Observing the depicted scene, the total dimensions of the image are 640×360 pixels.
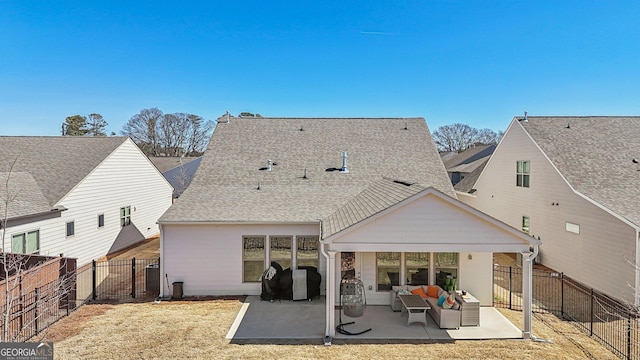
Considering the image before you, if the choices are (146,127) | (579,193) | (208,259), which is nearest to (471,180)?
(579,193)

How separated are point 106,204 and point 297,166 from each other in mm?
10998

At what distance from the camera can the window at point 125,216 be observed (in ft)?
62.5

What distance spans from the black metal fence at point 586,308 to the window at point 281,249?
719 cm

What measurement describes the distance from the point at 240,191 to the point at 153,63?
44.0 feet

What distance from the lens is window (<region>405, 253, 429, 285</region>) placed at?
35.4 ft

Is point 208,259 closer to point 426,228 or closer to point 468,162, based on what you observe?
point 426,228

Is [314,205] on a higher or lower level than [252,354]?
higher

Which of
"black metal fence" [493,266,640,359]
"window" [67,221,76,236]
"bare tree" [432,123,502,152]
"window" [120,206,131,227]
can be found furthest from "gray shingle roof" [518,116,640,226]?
"bare tree" [432,123,502,152]

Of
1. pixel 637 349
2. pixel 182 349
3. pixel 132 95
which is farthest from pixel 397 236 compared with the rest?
pixel 132 95

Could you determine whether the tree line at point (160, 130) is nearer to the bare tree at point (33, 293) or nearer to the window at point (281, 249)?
the bare tree at point (33, 293)

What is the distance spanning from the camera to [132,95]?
92.0 ft

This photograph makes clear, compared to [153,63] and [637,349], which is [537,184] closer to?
[637,349]

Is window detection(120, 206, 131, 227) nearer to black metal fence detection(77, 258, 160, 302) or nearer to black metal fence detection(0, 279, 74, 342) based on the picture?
black metal fence detection(77, 258, 160, 302)

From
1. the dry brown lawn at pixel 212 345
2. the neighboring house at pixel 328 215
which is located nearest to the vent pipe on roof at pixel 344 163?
the neighboring house at pixel 328 215
